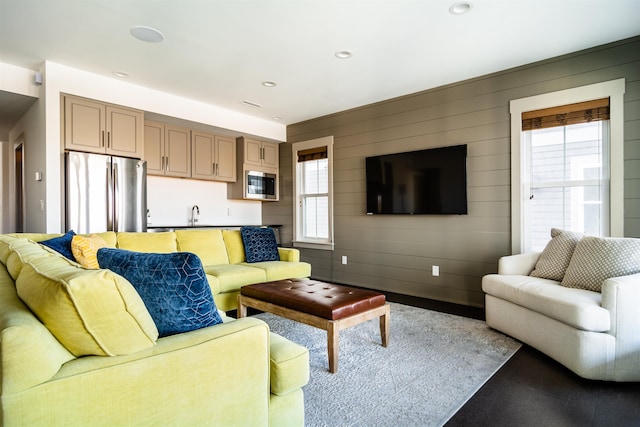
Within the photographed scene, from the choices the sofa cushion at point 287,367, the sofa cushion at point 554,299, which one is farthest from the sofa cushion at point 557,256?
the sofa cushion at point 287,367

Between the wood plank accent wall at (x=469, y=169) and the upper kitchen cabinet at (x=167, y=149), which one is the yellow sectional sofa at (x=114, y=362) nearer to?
the wood plank accent wall at (x=469, y=169)

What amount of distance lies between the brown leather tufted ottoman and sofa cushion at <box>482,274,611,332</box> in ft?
3.38

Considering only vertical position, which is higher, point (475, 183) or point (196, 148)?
point (196, 148)

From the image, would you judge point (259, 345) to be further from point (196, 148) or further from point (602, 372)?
point (196, 148)

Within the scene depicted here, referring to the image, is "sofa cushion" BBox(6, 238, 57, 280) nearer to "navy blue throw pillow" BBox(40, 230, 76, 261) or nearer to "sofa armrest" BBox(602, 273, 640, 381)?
"navy blue throw pillow" BBox(40, 230, 76, 261)

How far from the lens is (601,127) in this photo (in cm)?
314

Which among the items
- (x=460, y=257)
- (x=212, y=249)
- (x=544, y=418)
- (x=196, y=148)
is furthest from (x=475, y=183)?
(x=196, y=148)

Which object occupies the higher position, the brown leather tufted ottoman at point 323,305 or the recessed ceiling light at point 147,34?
the recessed ceiling light at point 147,34

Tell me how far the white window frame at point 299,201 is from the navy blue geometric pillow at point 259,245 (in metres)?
1.31

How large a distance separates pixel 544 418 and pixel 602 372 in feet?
2.25

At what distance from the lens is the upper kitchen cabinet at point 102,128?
3578 mm

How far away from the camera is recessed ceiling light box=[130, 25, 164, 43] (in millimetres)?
2801

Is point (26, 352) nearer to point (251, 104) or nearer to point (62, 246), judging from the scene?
point (62, 246)

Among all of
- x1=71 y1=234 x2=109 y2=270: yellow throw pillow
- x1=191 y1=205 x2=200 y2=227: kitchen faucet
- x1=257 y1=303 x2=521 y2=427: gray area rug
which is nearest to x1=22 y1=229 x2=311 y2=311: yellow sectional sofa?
x1=257 y1=303 x2=521 y2=427: gray area rug
